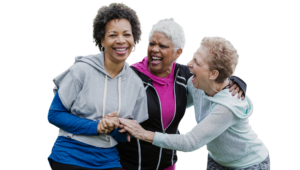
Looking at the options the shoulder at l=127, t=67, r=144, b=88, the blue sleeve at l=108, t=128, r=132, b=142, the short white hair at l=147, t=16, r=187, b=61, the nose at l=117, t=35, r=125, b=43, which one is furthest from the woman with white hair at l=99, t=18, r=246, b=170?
the nose at l=117, t=35, r=125, b=43

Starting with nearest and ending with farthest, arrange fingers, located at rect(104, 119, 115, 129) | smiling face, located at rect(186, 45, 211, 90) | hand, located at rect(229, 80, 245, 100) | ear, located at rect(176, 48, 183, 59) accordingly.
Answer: fingers, located at rect(104, 119, 115, 129), smiling face, located at rect(186, 45, 211, 90), hand, located at rect(229, 80, 245, 100), ear, located at rect(176, 48, 183, 59)

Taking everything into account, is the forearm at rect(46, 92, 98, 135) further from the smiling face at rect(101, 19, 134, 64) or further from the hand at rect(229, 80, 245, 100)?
the hand at rect(229, 80, 245, 100)

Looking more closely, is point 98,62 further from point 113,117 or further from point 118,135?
point 118,135

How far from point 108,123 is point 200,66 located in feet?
2.97

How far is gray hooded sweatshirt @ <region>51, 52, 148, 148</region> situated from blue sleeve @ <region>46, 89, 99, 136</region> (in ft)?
0.18

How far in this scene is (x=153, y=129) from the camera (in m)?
3.67

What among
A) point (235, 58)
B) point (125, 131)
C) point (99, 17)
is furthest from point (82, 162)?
point (235, 58)

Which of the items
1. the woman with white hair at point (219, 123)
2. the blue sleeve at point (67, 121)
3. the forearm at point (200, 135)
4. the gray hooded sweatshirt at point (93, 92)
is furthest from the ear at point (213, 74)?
the blue sleeve at point (67, 121)

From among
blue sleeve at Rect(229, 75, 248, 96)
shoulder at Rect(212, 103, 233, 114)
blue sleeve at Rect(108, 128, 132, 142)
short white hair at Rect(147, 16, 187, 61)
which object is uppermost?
short white hair at Rect(147, 16, 187, 61)

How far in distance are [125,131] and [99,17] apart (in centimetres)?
98

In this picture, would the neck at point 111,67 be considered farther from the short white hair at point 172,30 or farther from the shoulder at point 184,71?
the shoulder at point 184,71

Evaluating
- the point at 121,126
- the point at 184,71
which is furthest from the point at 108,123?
the point at 184,71

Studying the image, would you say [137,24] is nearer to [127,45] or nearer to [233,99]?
[127,45]

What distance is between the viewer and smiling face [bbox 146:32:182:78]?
3.58 metres
